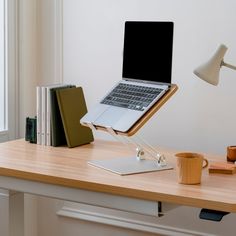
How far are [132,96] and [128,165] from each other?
23 cm

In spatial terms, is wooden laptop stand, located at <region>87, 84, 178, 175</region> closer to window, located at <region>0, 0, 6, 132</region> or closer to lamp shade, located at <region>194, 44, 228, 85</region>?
lamp shade, located at <region>194, 44, 228, 85</region>

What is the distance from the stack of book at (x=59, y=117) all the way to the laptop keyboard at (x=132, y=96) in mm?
259

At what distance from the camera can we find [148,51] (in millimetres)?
1749

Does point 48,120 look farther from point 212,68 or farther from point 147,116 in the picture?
point 212,68

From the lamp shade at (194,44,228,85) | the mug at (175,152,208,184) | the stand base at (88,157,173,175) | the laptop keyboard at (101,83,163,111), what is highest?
the lamp shade at (194,44,228,85)

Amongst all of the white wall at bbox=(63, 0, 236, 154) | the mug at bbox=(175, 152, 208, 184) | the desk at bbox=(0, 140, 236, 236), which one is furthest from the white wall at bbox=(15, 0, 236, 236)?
the mug at bbox=(175, 152, 208, 184)

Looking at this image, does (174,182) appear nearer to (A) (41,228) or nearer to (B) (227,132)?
(B) (227,132)

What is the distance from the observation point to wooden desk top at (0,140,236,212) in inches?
55.2

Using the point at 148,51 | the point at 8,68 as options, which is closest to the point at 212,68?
the point at 148,51

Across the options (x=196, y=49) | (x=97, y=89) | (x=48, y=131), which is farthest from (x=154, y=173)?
(x=97, y=89)

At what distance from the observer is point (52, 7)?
99.5 inches

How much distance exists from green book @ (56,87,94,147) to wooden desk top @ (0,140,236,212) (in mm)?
54

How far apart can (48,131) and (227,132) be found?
0.72 meters

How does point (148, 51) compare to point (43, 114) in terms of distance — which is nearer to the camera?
point (148, 51)
